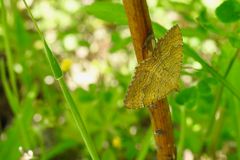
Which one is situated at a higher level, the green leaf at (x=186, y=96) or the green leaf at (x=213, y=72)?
the green leaf at (x=213, y=72)

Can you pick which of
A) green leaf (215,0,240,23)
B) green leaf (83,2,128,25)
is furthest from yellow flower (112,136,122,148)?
green leaf (215,0,240,23)

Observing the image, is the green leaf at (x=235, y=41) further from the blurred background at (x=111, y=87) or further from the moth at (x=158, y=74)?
the moth at (x=158, y=74)

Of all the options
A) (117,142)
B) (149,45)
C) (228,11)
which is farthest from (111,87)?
(149,45)

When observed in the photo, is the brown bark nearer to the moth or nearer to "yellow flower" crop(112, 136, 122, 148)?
the moth

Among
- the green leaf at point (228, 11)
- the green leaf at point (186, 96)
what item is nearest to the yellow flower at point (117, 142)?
the green leaf at point (186, 96)

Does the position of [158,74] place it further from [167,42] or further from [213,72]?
[213,72]
